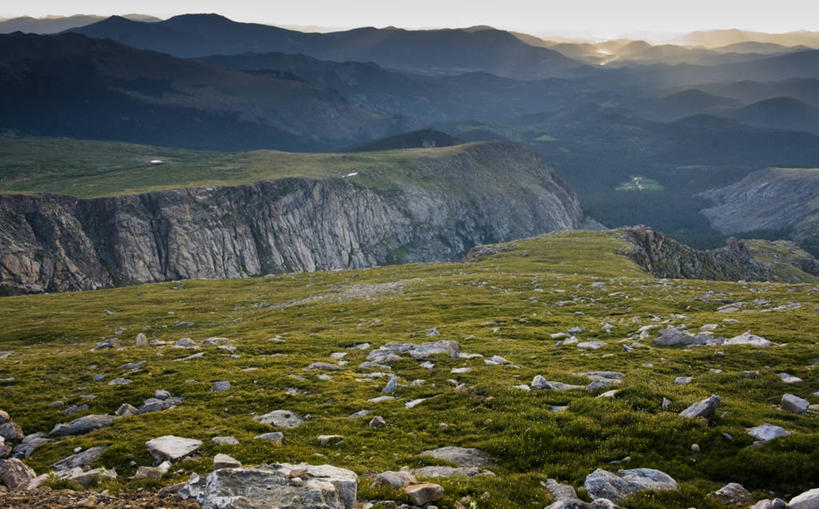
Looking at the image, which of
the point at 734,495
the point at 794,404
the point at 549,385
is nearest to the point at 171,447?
the point at 549,385

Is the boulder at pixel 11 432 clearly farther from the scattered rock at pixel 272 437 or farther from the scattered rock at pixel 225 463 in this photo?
the scattered rock at pixel 225 463

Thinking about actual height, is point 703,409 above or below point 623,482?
above

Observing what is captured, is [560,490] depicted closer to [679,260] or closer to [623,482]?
[623,482]

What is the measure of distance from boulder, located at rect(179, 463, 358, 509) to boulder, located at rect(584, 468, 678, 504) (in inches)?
266

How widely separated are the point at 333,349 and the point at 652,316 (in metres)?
25.0

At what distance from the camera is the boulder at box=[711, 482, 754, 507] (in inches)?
533

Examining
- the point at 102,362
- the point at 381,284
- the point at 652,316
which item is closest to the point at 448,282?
the point at 381,284

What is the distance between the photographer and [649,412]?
18984 mm

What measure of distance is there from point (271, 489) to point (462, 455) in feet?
24.6

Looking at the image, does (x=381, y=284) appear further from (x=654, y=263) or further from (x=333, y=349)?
(x=654, y=263)

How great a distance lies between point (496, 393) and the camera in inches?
891

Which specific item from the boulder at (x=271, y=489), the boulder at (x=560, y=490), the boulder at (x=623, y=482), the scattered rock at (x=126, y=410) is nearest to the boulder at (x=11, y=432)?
the scattered rock at (x=126, y=410)

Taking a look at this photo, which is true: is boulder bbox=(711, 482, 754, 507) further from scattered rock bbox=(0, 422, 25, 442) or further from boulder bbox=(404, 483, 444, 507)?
scattered rock bbox=(0, 422, 25, 442)

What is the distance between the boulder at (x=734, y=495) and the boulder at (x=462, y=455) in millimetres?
6700
